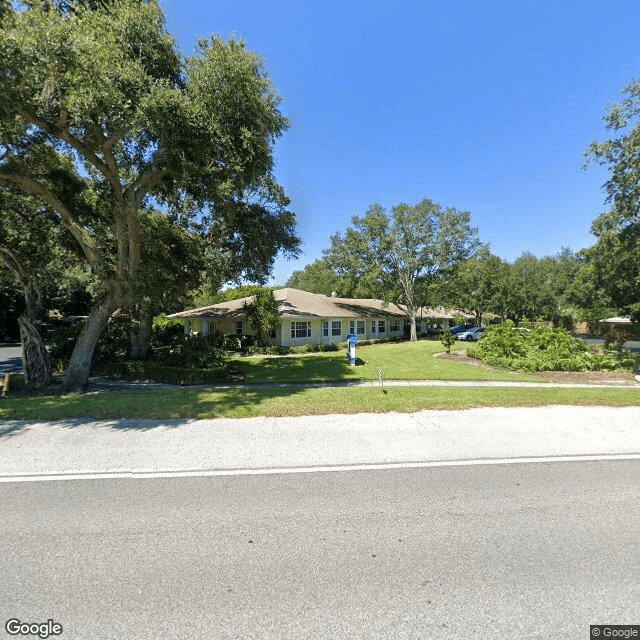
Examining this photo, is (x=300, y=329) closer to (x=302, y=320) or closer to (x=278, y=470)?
(x=302, y=320)

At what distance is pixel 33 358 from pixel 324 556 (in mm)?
15516

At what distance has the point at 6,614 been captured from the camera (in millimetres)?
2566

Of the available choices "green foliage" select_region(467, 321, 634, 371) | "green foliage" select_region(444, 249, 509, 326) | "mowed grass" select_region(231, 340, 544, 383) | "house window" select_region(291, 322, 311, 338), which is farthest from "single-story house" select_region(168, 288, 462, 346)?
"green foliage" select_region(467, 321, 634, 371)

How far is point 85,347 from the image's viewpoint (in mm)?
13602

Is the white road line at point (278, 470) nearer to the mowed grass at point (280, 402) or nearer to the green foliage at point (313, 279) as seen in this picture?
the mowed grass at point (280, 402)

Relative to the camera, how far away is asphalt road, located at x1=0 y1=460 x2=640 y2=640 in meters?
2.53

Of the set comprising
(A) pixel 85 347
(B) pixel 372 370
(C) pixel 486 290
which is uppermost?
(C) pixel 486 290

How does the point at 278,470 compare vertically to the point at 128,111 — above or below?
below

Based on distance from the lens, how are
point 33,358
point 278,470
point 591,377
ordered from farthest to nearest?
1. point 591,377
2. point 33,358
3. point 278,470

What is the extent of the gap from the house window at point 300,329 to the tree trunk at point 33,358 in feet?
54.6

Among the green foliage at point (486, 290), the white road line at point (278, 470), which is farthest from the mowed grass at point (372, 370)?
the green foliage at point (486, 290)

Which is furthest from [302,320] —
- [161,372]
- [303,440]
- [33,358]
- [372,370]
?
[303,440]

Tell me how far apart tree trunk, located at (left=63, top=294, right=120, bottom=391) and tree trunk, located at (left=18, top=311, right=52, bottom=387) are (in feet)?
3.80

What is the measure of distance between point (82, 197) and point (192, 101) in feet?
28.0
